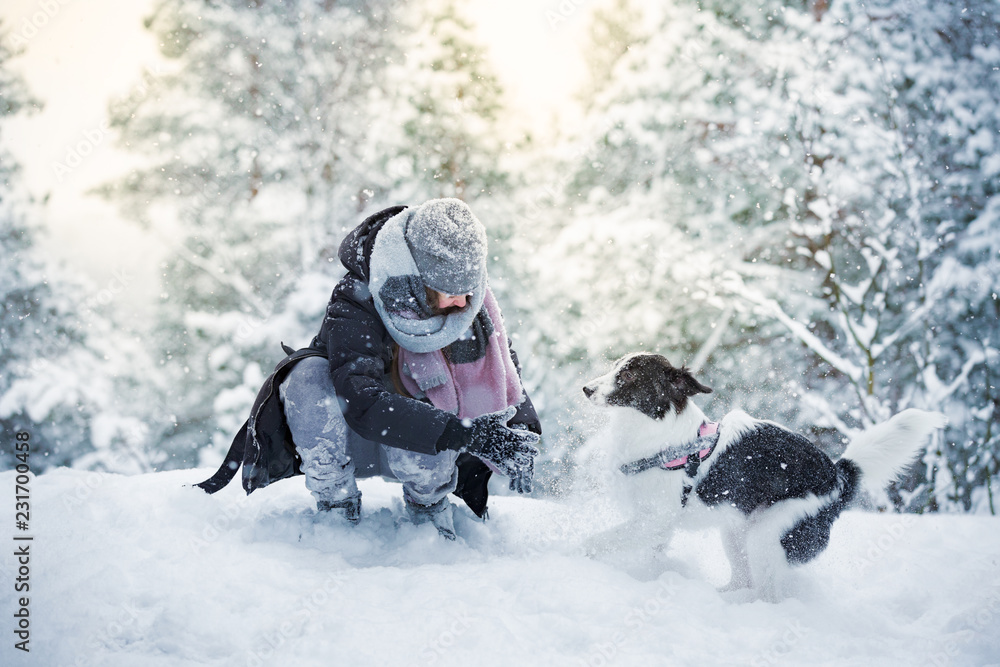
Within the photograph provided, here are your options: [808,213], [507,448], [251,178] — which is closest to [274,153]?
[251,178]

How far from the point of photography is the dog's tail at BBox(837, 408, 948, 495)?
7.80 feet

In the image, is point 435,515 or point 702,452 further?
point 702,452

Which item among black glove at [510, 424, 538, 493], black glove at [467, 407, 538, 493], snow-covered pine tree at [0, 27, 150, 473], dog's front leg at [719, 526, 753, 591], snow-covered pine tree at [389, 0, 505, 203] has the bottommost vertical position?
snow-covered pine tree at [0, 27, 150, 473]

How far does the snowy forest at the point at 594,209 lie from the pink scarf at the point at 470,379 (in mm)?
4120

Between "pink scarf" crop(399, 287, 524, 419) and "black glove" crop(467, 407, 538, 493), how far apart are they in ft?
0.82

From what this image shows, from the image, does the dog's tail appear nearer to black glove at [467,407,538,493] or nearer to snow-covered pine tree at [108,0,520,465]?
black glove at [467,407,538,493]

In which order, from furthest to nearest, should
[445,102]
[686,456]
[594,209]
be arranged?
[594,209] < [445,102] < [686,456]

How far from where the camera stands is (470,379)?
2482 mm

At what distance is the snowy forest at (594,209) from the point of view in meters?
6.31

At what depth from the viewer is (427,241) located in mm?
2070

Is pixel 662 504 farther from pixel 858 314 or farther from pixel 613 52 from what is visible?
pixel 613 52

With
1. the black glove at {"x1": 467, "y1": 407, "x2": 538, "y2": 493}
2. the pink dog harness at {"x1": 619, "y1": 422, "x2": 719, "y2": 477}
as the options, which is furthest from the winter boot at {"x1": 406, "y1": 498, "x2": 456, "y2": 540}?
the pink dog harness at {"x1": 619, "y1": 422, "x2": 719, "y2": 477}

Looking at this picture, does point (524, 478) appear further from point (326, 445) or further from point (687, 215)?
point (687, 215)

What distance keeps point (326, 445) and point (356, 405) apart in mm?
320
